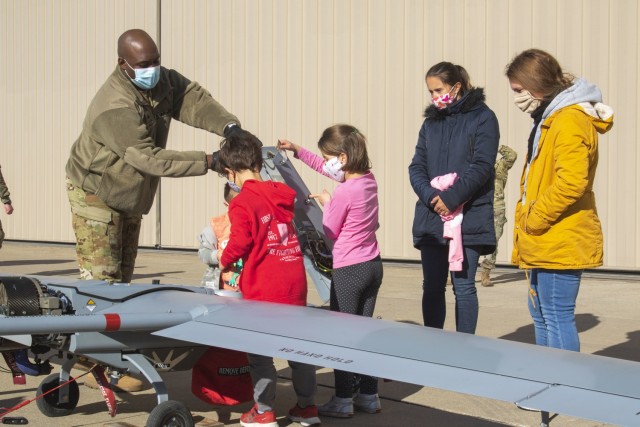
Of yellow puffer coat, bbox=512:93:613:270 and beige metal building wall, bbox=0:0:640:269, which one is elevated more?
beige metal building wall, bbox=0:0:640:269

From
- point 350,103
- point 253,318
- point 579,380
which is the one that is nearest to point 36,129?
point 350,103

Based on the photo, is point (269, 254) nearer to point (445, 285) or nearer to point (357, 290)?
point (357, 290)

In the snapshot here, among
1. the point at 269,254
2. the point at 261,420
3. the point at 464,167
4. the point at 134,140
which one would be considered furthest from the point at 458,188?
the point at 134,140

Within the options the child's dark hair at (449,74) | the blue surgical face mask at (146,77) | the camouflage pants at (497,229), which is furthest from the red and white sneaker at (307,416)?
the camouflage pants at (497,229)

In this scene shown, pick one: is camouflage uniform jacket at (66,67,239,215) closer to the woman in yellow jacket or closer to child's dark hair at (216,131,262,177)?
child's dark hair at (216,131,262,177)

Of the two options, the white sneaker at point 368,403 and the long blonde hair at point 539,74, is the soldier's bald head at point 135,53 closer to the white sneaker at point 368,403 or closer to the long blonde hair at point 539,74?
the long blonde hair at point 539,74

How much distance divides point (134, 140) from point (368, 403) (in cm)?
196

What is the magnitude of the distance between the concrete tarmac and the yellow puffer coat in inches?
33.6

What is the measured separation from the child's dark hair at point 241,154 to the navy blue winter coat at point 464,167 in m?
1.12

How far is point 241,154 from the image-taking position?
5035 millimetres

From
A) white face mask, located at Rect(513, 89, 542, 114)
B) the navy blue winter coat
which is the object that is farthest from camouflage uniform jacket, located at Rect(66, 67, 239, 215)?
white face mask, located at Rect(513, 89, 542, 114)

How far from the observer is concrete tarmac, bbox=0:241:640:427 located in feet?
16.6

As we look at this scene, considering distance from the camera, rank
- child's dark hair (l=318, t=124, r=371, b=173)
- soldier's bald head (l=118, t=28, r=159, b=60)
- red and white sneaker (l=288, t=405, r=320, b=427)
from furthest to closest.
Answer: soldier's bald head (l=118, t=28, r=159, b=60) < child's dark hair (l=318, t=124, r=371, b=173) < red and white sneaker (l=288, t=405, r=320, b=427)

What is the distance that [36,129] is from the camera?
21.2 meters
